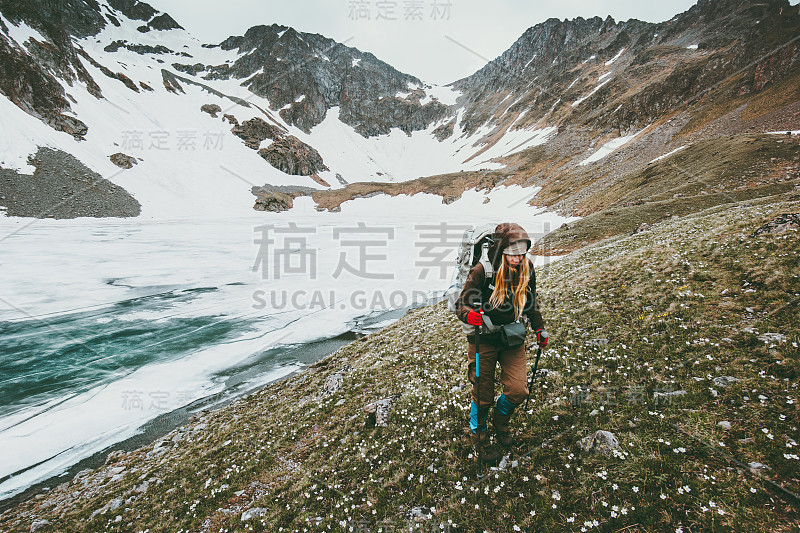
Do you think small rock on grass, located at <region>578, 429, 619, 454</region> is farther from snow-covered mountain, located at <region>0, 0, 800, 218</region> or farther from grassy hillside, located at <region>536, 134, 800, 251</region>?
snow-covered mountain, located at <region>0, 0, 800, 218</region>

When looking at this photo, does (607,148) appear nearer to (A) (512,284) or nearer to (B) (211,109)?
(A) (512,284)

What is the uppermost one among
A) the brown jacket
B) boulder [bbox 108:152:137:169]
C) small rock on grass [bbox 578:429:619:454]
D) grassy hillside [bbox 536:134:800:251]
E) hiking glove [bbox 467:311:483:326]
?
boulder [bbox 108:152:137:169]

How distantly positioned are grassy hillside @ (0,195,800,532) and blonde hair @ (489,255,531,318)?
3.18 metres

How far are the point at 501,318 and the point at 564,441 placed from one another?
3108 mm

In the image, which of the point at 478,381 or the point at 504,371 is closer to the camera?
the point at 504,371

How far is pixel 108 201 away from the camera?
263 feet

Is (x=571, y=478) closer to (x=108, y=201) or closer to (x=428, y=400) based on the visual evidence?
(x=428, y=400)

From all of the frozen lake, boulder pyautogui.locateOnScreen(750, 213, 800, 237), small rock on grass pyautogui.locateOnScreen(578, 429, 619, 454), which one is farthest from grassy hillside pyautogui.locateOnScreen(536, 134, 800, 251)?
small rock on grass pyautogui.locateOnScreen(578, 429, 619, 454)

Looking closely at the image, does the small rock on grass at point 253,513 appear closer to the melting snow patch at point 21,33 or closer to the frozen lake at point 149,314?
the frozen lake at point 149,314

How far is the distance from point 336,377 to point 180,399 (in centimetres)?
925

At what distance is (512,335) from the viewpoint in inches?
243

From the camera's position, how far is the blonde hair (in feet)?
20.9

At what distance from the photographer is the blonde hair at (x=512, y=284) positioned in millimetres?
6367

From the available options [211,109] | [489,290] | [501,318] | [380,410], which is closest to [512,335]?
[501,318]
